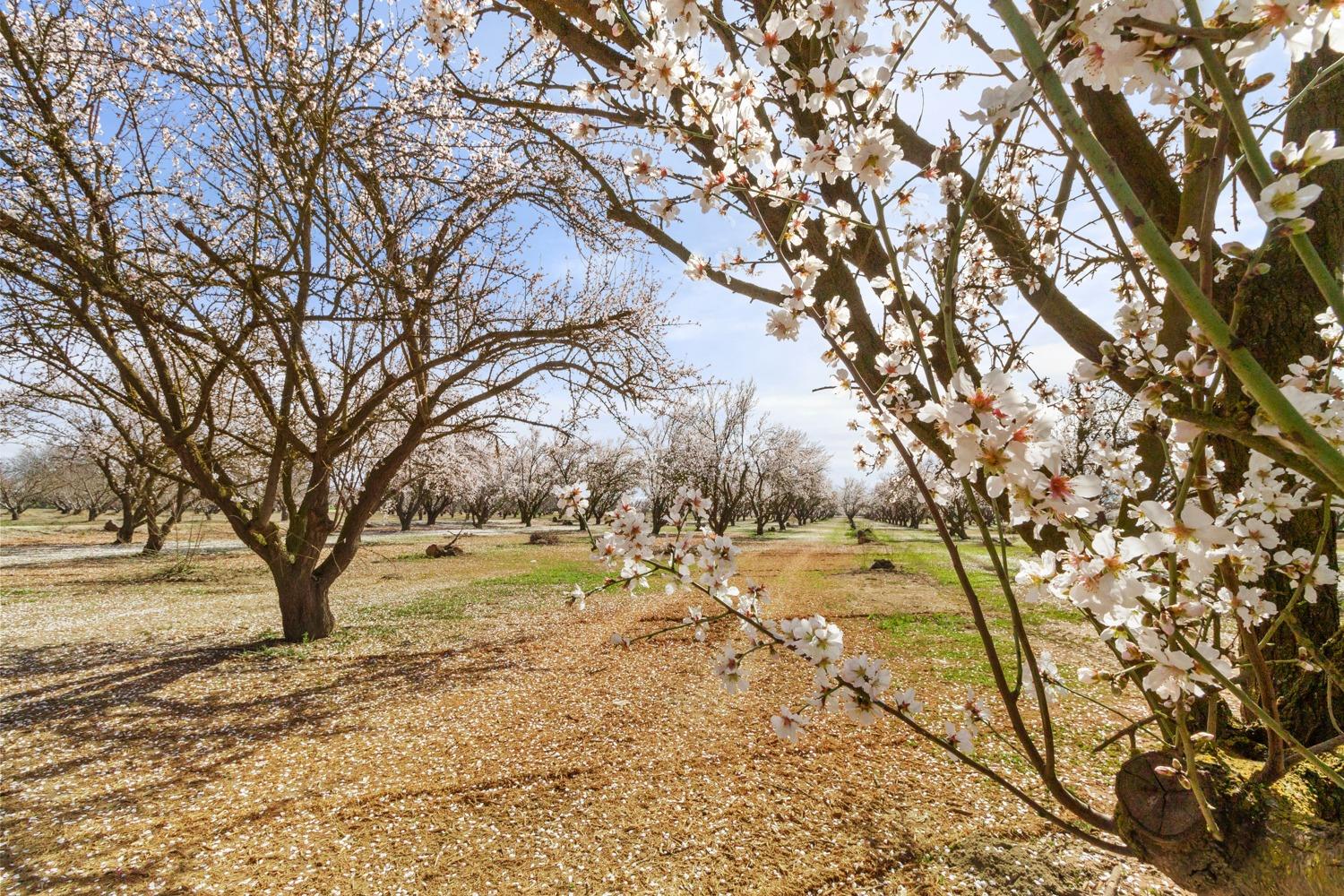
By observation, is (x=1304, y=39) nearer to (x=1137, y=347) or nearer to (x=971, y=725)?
(x=1137, y=347)

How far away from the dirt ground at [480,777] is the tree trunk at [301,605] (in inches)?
12.9

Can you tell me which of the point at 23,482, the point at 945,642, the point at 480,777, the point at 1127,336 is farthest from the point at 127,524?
the point at 23,482

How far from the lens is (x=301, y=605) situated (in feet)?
27.6

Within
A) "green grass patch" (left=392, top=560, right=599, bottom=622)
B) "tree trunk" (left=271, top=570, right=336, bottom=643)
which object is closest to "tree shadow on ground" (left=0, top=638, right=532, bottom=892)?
"tree trunk" (left=271, top=570, right=336, bottom=643)

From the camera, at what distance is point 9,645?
26.3ft

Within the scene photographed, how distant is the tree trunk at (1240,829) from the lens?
1377mm

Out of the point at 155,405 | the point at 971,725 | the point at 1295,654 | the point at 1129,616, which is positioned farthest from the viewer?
the point at 155,405

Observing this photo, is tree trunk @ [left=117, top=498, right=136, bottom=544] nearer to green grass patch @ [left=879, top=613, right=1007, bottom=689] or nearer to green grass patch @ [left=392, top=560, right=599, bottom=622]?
green grass patch @ [left=392, top=560, right=599, bottom=622]

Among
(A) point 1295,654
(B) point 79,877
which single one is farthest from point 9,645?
(A) point 1295,654

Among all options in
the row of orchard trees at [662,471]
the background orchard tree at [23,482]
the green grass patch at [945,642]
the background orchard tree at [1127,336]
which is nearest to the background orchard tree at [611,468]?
the row of orchard trees at [662,471]

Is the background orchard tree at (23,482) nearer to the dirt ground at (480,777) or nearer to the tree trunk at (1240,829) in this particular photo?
the dirt ground at (480,777)

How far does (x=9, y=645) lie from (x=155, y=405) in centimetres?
504

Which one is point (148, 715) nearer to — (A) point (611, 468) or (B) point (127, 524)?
(B) point (127, 524)

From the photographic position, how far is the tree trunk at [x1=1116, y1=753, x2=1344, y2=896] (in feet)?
4.52
